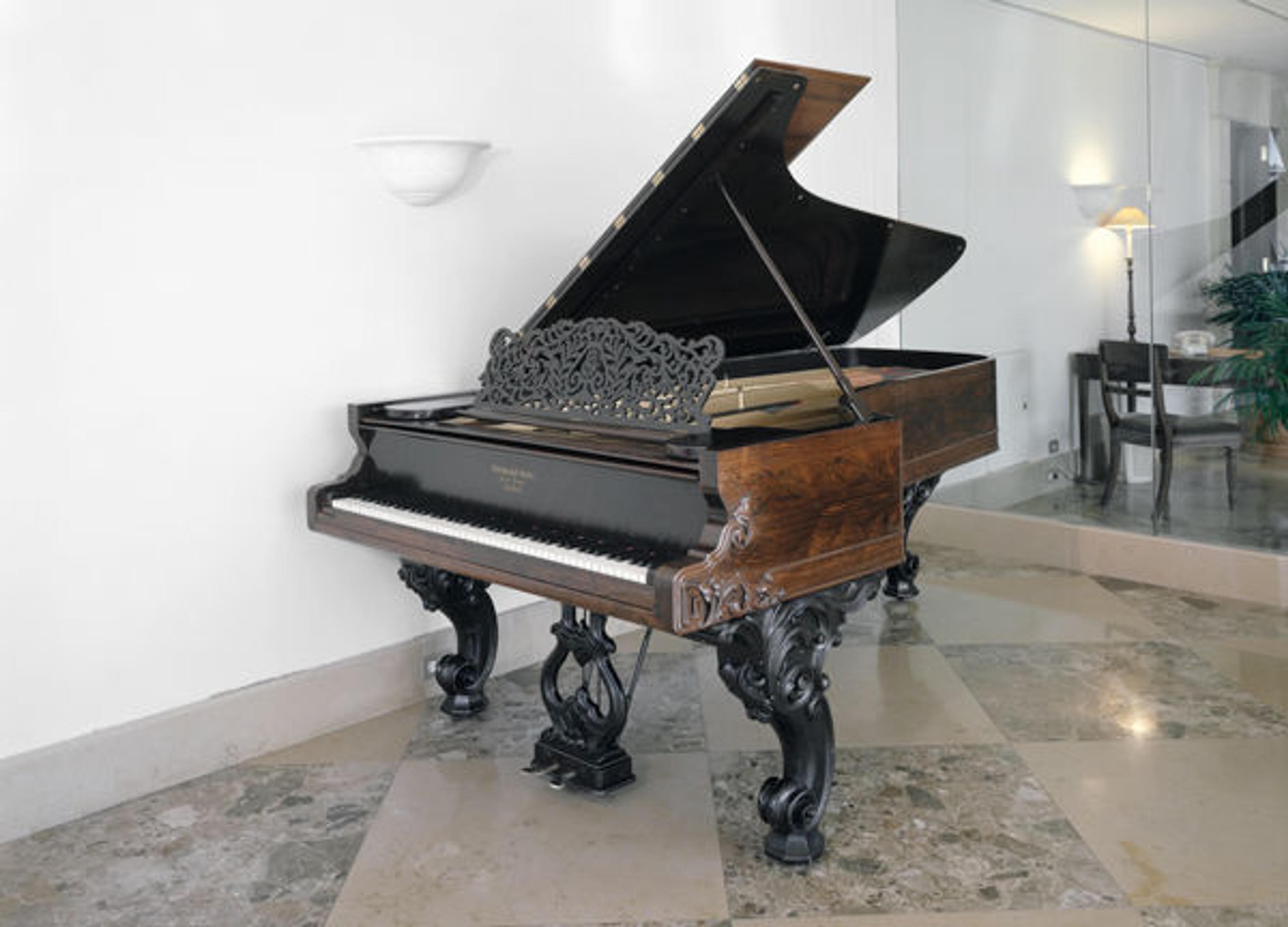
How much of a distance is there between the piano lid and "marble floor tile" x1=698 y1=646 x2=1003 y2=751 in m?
1.03

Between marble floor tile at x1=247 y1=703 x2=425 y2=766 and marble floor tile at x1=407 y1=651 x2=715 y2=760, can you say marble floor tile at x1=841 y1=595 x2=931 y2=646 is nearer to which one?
marble floor tile at x1=407 y1=651 x2=715 y2=760

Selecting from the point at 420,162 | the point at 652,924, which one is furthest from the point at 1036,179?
the point at 652,924

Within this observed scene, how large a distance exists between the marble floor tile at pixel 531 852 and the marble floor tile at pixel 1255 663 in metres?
1.69

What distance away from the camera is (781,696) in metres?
2.70

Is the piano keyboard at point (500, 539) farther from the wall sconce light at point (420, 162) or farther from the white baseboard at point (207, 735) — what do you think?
the wall sconce light at point (420, 162)

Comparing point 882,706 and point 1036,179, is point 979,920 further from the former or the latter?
point 1036,179

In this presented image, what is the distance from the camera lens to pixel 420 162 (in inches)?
141

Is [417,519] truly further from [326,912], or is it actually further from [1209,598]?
[1209,598]

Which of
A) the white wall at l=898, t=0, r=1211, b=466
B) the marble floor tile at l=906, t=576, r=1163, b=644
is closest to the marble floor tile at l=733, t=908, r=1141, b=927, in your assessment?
the marble floor tile at l=906, t=576, r=1163, b=644

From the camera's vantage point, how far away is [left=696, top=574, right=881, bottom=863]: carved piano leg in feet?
8.78

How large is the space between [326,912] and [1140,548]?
3516 millimetres

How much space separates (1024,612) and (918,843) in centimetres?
193

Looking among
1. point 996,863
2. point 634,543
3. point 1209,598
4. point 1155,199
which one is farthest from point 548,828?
point 1155,199

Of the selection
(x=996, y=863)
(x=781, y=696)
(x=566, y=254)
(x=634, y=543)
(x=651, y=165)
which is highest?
(x=651, y=165)
